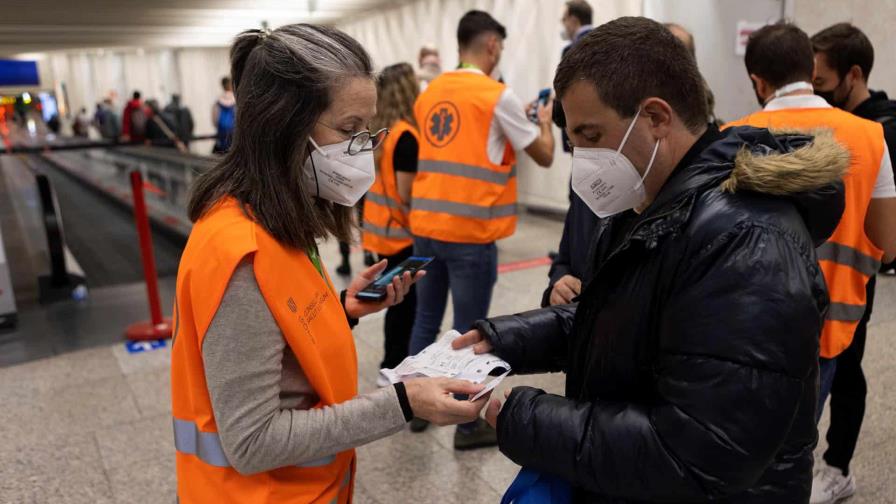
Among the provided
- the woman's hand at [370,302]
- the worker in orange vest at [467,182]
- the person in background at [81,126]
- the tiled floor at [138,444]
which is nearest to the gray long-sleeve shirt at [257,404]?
the woman's hand at [370,302]

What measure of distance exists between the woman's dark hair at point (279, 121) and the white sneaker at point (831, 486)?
7.42 ft

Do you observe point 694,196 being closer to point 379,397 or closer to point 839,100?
point 379,397

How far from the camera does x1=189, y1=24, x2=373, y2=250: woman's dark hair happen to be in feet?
3.81

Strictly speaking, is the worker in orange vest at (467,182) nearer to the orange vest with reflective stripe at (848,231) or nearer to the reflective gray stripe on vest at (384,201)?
the reflective gray stripe on vest at (384,201)

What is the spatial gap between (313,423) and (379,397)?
0.42 ft

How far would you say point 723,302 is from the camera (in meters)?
0.88

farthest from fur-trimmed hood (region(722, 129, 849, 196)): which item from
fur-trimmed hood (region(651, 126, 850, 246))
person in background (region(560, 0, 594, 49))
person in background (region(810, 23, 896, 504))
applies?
person in background (region(560, 0, 594, 49))

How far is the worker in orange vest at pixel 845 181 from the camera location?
1979 millimetres

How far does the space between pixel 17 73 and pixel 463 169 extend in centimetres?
2702

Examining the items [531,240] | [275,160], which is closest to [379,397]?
[275,160]

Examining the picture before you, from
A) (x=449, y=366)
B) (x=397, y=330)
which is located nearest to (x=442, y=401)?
(x=449, y=366)

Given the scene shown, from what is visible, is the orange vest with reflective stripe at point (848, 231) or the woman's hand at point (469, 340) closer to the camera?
the woman's hand at point (469, 340)

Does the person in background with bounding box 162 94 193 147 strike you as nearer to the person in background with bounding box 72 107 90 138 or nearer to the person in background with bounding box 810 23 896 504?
the person in background with bounding box 72 107 90 138

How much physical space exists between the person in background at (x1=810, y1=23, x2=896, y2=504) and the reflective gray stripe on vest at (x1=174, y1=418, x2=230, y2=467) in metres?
2.26
